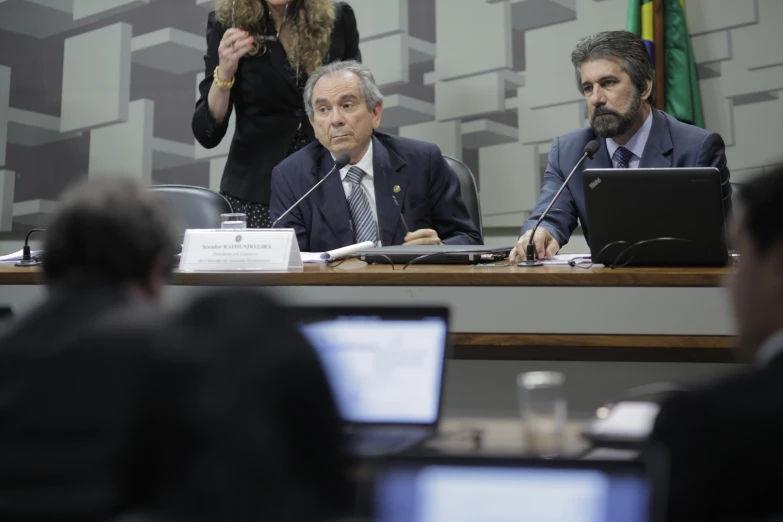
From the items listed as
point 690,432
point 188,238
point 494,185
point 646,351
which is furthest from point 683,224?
point 494,185

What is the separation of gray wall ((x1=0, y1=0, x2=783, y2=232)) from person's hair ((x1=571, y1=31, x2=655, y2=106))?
38.8 inches

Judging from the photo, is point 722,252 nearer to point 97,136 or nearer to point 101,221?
point 101,221

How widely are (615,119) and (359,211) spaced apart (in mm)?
839

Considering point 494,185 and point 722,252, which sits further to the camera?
point 494,185

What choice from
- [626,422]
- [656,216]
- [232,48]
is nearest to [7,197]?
[232,48]

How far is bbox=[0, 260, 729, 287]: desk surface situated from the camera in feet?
5.93

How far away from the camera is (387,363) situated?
1288mm

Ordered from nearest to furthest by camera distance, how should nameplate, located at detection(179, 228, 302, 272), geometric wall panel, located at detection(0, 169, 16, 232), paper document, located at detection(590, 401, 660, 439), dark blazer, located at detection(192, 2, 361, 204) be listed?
paper document, located at detection(590, 401, 660, 439)
nameplate, located at detection(179, 228, 302, 272)
dark blazer, located at detection(192, 2, 361, 204)
geometric wall panel, located at detection(0, 169, 16, 232)

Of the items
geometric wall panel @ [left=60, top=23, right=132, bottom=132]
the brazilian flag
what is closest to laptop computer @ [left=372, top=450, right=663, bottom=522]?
the brazilian flag

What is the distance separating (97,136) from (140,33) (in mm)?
544

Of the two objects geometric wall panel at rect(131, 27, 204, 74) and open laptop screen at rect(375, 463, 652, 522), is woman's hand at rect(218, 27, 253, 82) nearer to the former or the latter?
geometric wall panel at rect(131, 27, 204, 74)

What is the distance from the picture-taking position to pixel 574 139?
2967 mm

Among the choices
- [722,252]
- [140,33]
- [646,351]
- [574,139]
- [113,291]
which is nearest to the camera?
[113,291]

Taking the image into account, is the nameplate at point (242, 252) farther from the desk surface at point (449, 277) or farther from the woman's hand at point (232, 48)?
the woman's hand at point (232, 48)
